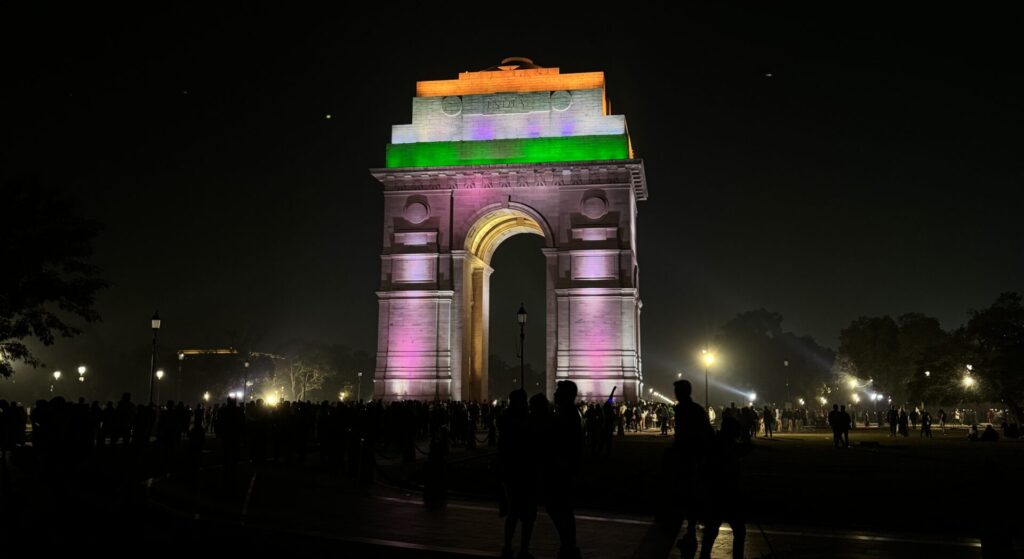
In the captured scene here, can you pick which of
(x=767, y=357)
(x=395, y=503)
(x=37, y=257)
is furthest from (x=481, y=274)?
(x=767, y=357)

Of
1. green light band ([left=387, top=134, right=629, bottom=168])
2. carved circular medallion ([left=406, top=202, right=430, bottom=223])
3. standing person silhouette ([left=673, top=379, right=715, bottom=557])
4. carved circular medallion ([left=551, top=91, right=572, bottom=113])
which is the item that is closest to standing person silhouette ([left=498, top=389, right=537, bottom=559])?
standing person silhouette ([left=673, top=379, right=715, bottom=557])

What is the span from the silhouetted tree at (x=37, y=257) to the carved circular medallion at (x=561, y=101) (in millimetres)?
24253

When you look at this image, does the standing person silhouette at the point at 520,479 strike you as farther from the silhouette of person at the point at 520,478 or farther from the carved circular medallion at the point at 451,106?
the carved circular medallion at the point at 451,106

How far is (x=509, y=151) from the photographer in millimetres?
45688

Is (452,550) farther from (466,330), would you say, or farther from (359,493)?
(466,330)

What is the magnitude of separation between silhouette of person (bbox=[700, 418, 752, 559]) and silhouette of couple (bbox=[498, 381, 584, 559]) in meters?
1.37

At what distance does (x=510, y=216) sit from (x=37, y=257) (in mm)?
24888

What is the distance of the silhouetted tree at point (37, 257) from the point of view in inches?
1069

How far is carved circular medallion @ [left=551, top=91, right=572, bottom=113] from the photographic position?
151 ft

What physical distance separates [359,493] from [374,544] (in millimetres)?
5879

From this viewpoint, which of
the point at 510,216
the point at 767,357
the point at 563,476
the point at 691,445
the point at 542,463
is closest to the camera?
the point at 563,476

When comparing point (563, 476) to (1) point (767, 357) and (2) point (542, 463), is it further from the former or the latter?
(1) point (767, 357)

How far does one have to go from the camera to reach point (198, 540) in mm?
9578

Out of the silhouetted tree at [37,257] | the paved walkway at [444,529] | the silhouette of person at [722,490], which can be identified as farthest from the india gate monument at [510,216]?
the silhouette of person at [722,490]
